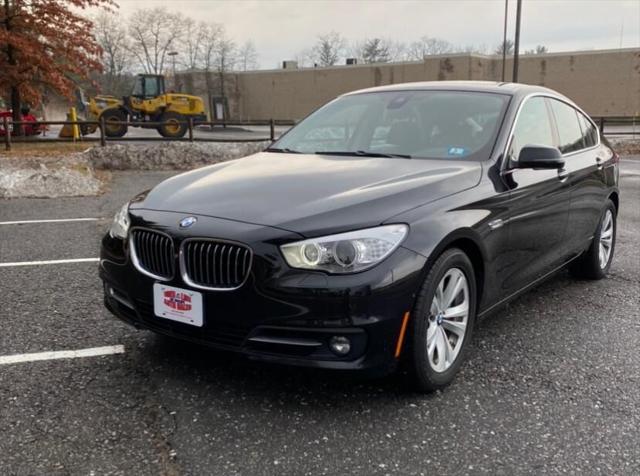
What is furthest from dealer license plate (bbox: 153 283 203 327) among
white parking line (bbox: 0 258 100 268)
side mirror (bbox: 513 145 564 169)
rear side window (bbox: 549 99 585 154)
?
white parking line (bbox: 0 258 100 268)

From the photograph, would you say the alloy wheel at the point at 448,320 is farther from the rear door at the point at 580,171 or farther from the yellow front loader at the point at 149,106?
the yellow front loader at the point at 149,106

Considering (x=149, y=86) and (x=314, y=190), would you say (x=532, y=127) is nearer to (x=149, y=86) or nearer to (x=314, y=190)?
(x=314, y=190)

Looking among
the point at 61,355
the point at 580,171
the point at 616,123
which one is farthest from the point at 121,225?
the point at 616,123

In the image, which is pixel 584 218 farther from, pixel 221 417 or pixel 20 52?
pixel 20 52

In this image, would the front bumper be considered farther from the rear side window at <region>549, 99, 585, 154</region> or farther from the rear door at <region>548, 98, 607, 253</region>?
the rear side window at <region>549, 99, 585, 154</region>

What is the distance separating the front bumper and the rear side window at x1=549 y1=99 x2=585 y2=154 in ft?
7.91

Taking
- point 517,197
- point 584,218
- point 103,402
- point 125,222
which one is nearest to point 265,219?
point 125,222

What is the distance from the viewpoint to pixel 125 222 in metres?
3.36

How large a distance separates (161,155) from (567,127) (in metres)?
12.6

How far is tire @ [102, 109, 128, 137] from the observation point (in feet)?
79.9

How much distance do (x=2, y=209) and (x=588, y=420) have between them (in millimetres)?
9064

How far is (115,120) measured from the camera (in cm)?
2525

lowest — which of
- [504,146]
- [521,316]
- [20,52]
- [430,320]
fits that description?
[521,316]

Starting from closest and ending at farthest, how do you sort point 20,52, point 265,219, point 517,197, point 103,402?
1. point 265,219
2. point 103,402
3. point 517,197
4. point 20,52
